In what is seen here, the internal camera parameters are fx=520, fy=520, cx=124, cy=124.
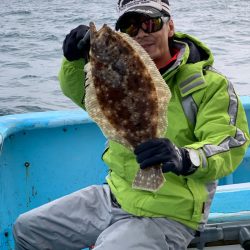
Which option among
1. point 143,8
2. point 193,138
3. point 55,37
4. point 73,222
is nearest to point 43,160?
point 73,222

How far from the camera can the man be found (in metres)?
2.89

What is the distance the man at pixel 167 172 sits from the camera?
9.50 feet

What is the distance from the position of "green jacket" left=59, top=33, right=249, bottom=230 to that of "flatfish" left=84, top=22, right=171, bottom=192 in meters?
0.34

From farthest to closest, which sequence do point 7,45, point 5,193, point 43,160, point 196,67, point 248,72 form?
point 7,45, point 248,72, point 43,160, point 5,193, point 196,67

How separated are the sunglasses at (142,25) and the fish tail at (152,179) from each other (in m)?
0.85

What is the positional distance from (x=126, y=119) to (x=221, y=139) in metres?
0.56

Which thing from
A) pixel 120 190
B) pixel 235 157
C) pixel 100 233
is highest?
pixel 235 157

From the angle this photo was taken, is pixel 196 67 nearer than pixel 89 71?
No

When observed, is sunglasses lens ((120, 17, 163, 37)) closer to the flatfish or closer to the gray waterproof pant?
the flatfish

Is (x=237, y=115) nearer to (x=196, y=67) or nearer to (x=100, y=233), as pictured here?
(x=196, y=67)

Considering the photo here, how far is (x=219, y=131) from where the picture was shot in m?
2.90

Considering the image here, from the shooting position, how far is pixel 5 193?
4426 millimetres

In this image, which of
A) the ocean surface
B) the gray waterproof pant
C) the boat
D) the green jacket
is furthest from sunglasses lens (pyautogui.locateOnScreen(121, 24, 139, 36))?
the ocean surface

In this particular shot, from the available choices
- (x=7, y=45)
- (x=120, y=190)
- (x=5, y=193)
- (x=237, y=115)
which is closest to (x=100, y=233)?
(x=120, y=190)
